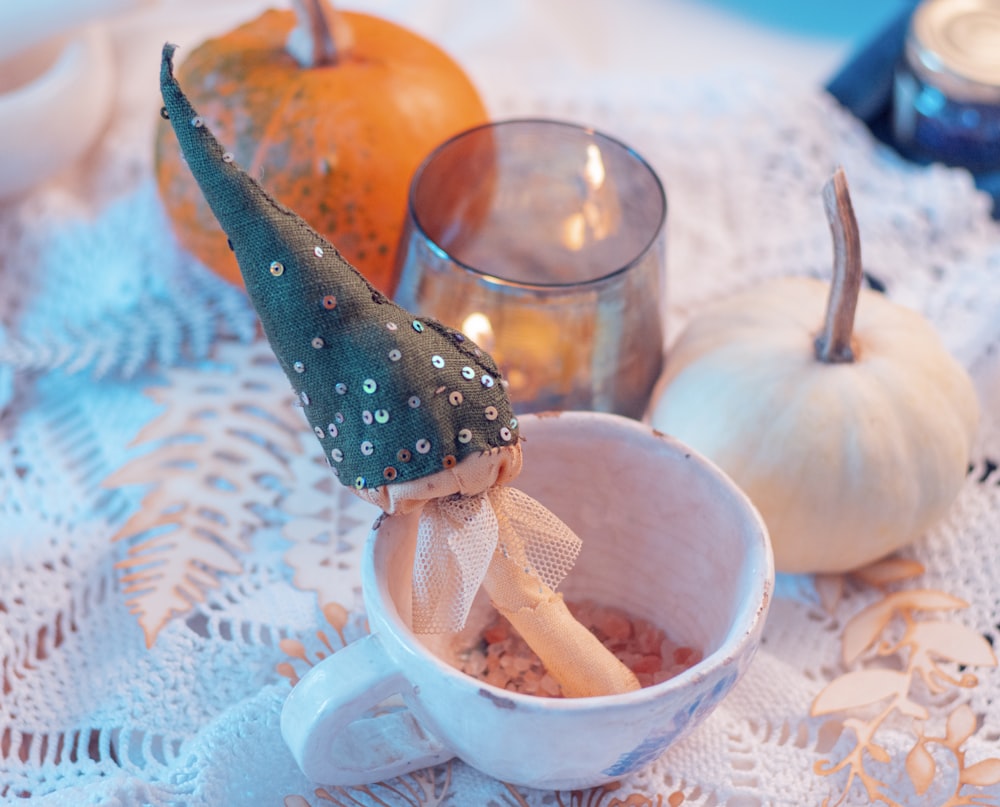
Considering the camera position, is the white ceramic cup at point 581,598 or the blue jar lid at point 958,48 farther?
the blue jar lid at point 958,48

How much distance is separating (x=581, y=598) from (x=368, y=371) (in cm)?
20

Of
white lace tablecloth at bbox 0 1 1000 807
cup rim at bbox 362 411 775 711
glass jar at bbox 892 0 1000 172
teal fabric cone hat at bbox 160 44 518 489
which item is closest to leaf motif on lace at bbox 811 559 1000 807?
white lace tablecloth at bbox 0 1 1000 807

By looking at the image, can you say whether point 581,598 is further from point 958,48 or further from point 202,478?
point 958,48

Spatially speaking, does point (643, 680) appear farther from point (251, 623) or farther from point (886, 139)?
point (886, 139)

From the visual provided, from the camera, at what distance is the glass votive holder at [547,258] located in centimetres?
52

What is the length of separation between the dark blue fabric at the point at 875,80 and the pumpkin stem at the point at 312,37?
1.31 feet

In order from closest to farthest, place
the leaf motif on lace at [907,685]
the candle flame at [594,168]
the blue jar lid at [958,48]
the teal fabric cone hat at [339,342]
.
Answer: the teal fabric cone hat at [339,342] < the leaf motif on lace at [907,685] < the candle flame at [594,168] < the blue jar lid at [958,48]

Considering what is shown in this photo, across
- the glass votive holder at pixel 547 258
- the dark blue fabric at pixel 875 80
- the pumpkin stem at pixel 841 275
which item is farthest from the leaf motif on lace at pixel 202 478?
the dark blue fabric at pixel 875 80

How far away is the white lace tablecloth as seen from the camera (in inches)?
17.8

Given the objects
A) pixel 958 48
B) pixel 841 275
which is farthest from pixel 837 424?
pixel 958 48

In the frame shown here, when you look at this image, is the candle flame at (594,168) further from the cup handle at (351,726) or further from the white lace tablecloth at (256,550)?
the cup handle at (351,726)

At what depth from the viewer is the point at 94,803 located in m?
0.43

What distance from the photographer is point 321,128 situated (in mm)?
612

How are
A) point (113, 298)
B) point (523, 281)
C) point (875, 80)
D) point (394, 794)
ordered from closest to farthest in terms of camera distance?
point (394, 794) → point (523, 281) → point (113, 298) → point (875, 80)
